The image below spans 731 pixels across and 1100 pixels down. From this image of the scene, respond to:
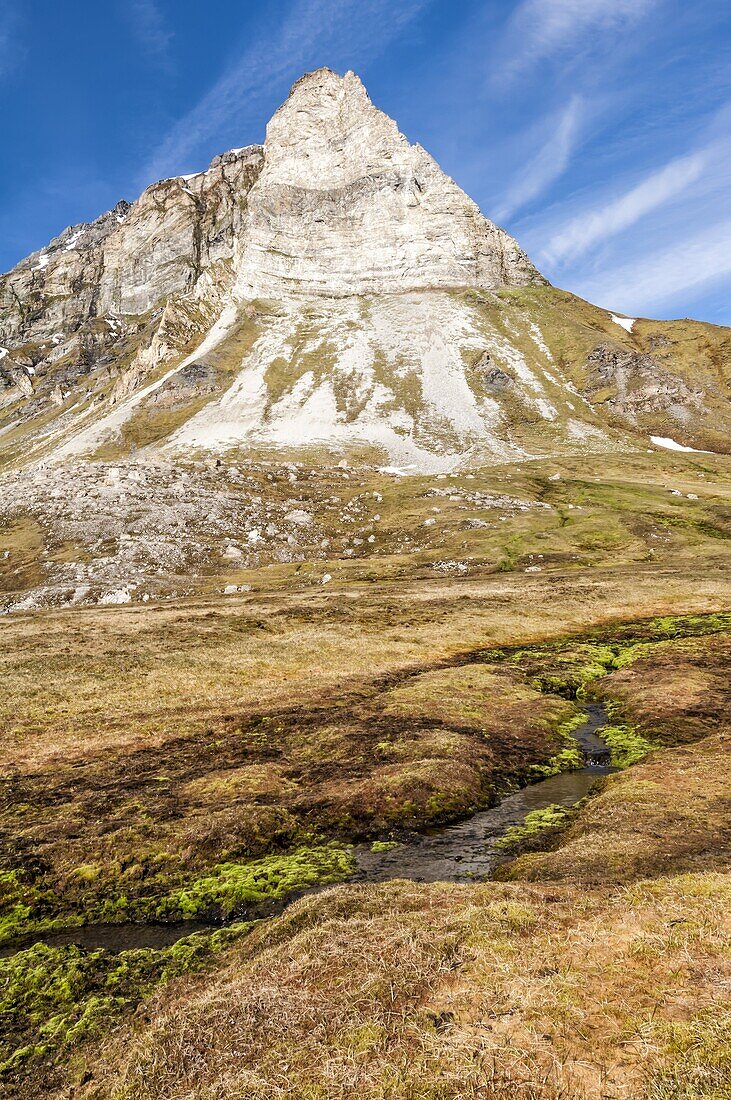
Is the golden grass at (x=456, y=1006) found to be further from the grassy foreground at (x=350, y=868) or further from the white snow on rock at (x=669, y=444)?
the white snow on rock at (x=669, y=444)

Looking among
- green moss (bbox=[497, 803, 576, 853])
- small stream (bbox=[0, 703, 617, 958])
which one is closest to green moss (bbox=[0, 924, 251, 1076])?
small stream (bbox=[0, 703, 617, 958])

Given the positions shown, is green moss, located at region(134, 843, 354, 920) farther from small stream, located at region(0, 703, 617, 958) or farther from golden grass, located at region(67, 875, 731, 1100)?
golden grass, located at region(67, 875, 731, 1100)

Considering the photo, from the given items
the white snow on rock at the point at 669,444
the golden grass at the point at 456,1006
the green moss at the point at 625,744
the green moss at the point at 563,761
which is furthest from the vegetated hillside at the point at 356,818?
the white snow on rock at the point at 669,444

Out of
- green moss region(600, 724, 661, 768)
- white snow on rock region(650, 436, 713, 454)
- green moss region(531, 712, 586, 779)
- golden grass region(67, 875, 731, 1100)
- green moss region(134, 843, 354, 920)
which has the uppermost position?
white snow on rock region(650, 436, 713, 454)

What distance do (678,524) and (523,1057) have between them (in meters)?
103

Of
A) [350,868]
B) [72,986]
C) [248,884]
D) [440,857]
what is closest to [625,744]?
[440,857]

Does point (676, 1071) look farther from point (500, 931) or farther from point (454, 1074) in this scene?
point (500, 931)

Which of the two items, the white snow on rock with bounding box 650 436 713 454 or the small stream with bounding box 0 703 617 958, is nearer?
the small stream with bounding box 0 703 617 958

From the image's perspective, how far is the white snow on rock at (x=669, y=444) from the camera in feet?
502

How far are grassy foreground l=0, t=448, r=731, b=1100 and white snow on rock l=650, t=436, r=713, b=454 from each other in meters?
119

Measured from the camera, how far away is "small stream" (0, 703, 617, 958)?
51.6 feet

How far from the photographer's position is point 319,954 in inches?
463

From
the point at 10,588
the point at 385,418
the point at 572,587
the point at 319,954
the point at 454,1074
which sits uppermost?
the point at 385,418

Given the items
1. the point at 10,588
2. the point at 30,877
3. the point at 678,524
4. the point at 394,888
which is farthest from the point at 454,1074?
the point at 678,524
